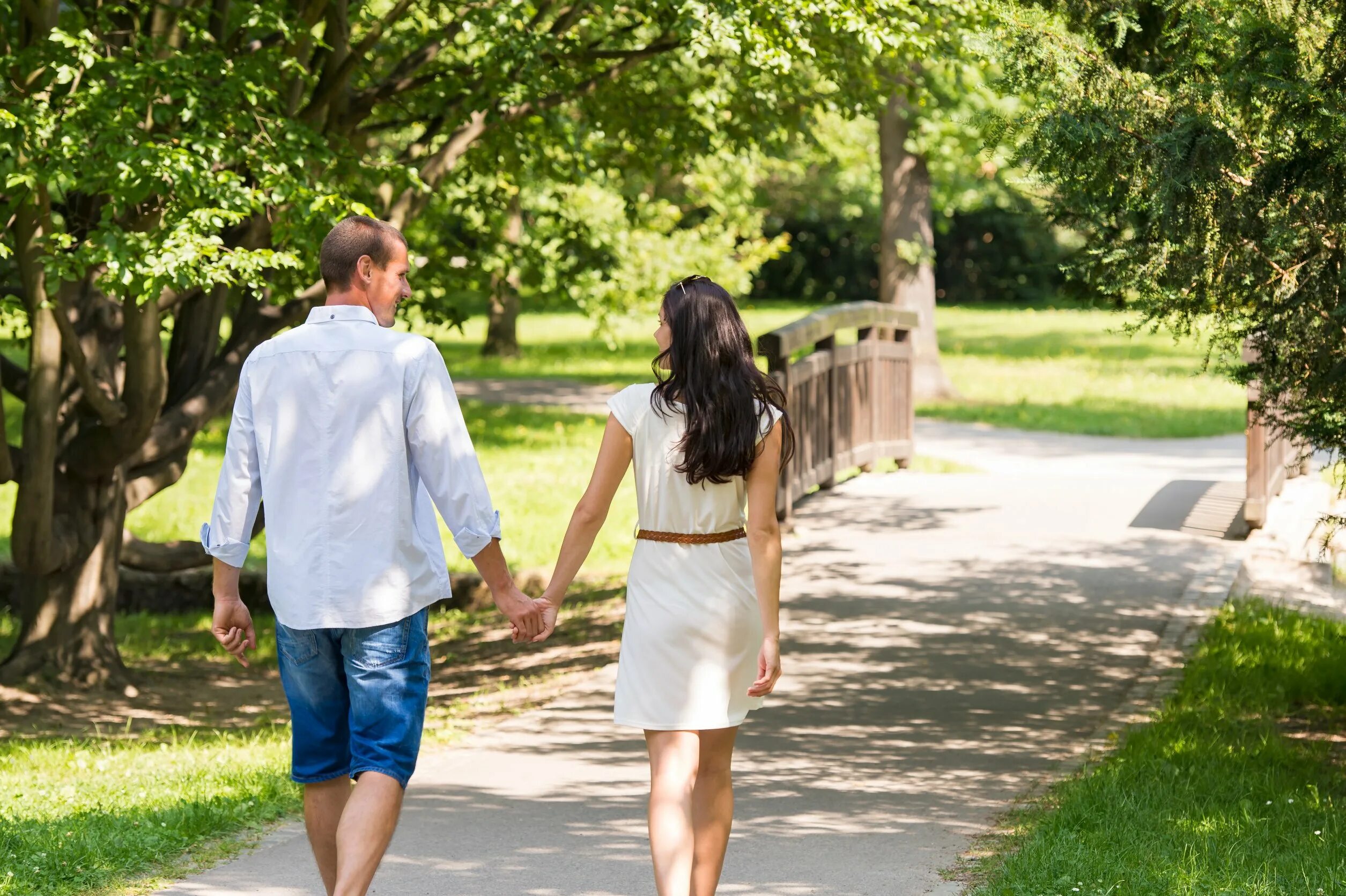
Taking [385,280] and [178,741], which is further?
[178,741]

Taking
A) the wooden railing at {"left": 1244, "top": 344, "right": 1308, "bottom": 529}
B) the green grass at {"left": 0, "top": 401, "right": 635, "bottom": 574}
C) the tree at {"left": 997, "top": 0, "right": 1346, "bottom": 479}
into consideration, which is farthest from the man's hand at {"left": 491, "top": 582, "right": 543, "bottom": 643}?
the green grass at {"left": 0, "top": 401, "right": 635, "bottom": 574}

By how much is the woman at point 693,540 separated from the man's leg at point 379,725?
1.82 ft

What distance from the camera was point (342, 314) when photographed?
4.13 m

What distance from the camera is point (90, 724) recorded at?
8.78 meters

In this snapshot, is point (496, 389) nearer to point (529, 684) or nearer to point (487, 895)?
point (529, 684)

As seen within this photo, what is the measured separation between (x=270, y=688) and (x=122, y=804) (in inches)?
177

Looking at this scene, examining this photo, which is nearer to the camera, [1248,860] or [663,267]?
[1248,860]

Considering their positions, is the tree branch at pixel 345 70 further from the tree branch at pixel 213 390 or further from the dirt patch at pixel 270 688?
the dirt patch at pixel 270 688

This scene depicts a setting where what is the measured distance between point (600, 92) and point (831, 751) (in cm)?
596

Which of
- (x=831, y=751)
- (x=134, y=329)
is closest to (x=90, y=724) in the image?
(x=134, y=329)

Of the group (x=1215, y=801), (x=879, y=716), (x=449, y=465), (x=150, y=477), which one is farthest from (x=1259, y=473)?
(x=449, y=465)

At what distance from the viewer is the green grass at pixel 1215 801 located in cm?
478

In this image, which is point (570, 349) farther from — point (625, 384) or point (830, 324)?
point (830, 324)

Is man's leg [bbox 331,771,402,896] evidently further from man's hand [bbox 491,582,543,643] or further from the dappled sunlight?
the dappled sunlight
